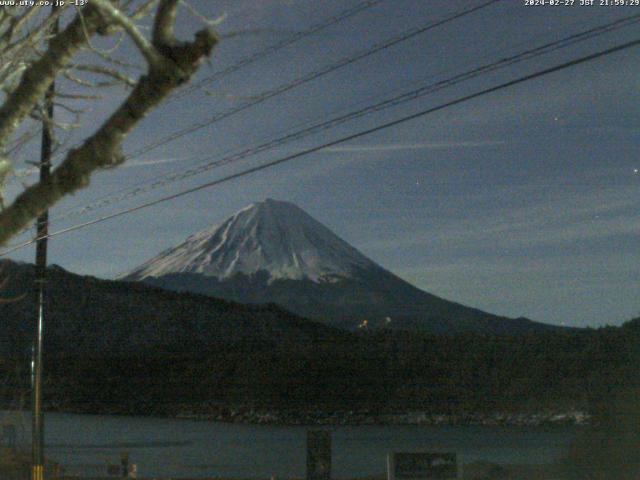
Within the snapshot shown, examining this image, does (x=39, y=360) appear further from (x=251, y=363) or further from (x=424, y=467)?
(x=251, y=363)

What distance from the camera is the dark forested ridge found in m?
57.4

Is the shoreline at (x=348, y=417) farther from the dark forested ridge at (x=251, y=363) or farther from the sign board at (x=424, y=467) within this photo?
the sign board at (x=424, y=467)

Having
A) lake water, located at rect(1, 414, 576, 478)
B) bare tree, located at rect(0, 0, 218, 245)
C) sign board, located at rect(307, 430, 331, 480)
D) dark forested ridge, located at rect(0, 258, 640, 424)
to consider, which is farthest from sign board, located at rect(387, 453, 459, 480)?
dark forested ridge, located at rect(0, 258, 640, 424)

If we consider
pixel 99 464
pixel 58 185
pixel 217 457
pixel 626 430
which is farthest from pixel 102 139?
pixel 217 457

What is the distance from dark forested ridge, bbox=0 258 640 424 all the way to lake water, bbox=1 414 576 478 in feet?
18.7

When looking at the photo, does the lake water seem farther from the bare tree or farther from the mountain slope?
the bare tree

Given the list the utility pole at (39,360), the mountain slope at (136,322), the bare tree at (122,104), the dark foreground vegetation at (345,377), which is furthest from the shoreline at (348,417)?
the bare tree at (122,104)

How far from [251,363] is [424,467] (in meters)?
58.9

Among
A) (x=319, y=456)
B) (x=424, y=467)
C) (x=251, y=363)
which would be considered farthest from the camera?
(x=251, y=363)

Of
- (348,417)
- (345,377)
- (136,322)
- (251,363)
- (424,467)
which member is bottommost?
(348,417)

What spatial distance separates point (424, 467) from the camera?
16.0 metres

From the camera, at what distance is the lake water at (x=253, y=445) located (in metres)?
29.0

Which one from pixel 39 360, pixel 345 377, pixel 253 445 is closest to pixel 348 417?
pixel 345 377

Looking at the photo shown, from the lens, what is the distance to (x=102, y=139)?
13.9ft
